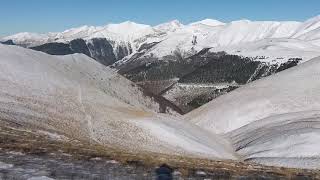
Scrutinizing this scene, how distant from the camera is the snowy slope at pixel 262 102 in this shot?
11762 centimetres

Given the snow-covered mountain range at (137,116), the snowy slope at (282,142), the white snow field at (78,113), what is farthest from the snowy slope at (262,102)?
the white snow field at (78,113)

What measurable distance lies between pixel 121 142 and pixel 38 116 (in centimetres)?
1019

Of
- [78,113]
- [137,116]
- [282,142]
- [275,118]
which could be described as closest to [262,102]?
[275,118]

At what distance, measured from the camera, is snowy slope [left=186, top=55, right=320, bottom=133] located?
117625 millimetres

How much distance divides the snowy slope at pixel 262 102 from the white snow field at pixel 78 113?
20.9m

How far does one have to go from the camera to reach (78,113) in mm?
74062

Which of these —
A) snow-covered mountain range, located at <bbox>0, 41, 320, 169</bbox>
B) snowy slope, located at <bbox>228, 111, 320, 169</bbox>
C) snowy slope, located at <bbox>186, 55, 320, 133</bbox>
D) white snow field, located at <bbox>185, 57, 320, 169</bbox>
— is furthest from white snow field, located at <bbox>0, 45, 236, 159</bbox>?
snowy slope, located at <bbox>186, 55, 320, 133</bbox>

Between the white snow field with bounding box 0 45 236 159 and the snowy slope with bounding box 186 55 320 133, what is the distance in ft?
68.4

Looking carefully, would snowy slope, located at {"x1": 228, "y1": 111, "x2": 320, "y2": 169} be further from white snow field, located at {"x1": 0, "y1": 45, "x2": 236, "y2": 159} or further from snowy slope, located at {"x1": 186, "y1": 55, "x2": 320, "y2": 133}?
snowy slope, located at {"x1": 186, "y1": 55, "x2": 320, "y2": 133}

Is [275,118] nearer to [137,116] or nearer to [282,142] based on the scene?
[282,142]

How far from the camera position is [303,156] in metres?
69.8

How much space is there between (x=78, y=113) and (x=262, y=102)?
64.5 m

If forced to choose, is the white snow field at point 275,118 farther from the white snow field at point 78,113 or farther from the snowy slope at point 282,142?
the white snow field at point 78,113

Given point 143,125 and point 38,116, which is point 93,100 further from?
point 38,116
